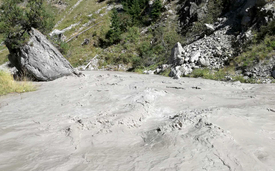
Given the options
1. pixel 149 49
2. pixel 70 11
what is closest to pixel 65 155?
pixel 149 49

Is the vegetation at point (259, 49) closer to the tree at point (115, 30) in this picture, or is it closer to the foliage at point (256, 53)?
the foliage at point (256, 53)

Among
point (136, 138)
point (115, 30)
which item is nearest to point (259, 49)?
point (136, 138)

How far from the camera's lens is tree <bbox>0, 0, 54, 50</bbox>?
10.4 metres

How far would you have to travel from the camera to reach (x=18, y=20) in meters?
10.7

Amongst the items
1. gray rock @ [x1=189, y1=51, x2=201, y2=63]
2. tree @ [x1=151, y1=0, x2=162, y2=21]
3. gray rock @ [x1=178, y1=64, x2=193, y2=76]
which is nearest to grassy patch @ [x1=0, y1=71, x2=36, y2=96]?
gray rock @ [x1=178, y1=64, x2=193, y2=76]

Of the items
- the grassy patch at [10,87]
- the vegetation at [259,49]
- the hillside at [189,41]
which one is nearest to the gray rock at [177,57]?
the hillside at [189,41]

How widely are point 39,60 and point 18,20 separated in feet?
9.96

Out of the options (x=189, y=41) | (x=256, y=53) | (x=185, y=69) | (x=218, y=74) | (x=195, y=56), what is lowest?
(x=218, y=74)

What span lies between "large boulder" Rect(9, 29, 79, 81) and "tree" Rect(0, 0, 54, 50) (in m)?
0.45

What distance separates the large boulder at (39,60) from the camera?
400 inches

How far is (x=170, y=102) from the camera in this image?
509 cm

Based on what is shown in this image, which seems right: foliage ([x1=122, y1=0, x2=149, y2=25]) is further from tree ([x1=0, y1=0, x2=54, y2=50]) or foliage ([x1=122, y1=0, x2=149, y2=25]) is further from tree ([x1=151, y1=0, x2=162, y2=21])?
tree ([x1=0, y1=0, x2=54, y2=50])

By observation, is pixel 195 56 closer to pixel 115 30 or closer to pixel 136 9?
pixel 115 30

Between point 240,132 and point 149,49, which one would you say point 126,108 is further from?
point 149,49
